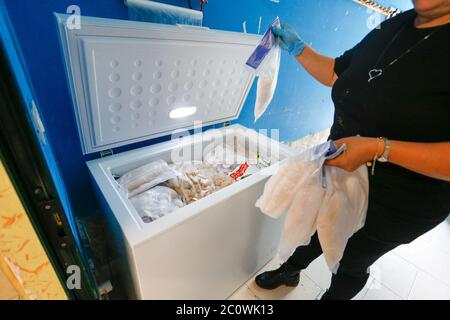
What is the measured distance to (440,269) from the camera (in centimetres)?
194

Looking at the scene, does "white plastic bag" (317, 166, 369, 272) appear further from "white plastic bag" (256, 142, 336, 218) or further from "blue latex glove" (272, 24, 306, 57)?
"blue latex glove" (272, 24, 306, 57)

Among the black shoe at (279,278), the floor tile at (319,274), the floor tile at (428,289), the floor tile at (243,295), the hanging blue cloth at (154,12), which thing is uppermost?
the hanging blue cloth at (154,12)

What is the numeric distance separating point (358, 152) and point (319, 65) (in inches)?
23.7

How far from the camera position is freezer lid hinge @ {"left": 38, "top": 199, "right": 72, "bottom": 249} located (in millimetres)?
515

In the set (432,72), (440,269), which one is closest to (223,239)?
(432,72)

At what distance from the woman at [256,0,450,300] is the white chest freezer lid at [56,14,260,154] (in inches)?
14.7

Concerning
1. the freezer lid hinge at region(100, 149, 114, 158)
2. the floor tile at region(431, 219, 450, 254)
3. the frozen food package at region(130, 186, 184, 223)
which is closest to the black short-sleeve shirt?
the frozen food package at region(130, 186, 184, 223)

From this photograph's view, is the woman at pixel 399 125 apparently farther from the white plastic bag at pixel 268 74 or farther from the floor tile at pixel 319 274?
the floor tile at pixel 319 274

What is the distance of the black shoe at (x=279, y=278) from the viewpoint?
4.96ft

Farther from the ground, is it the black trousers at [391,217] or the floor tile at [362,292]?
the black trousers at [391,217]

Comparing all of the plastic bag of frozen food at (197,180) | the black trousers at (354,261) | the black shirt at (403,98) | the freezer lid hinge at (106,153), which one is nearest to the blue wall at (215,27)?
the freezer lid hinge at (106,153)

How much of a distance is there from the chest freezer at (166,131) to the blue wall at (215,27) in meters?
0.12

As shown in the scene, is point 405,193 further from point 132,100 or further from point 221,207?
point 132,100

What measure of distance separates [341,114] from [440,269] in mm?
2083
